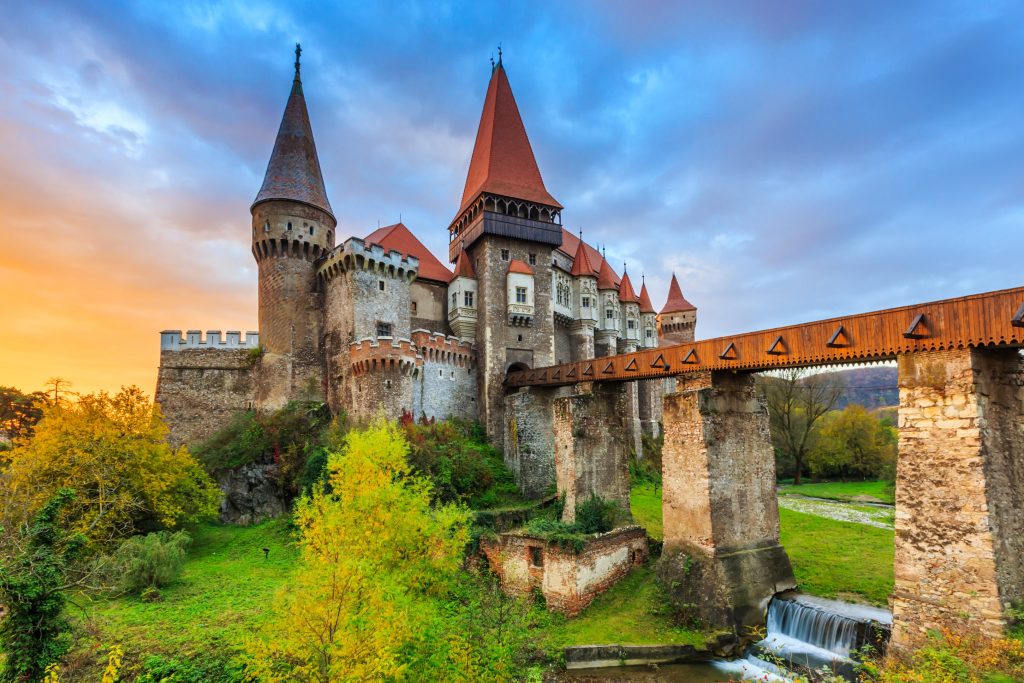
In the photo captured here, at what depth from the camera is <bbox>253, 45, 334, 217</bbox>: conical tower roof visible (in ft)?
91.9

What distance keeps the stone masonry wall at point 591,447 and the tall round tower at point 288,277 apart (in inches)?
598

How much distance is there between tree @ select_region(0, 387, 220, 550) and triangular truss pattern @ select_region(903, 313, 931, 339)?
73.4 ft

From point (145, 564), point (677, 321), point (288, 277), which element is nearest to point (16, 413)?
point (288, 277)

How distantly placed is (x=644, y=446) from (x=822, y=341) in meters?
24.1

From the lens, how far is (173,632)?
497 inches

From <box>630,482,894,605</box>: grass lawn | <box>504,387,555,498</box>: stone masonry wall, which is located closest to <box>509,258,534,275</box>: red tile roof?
<box>504,387,555,498</box>: stone masonry wall

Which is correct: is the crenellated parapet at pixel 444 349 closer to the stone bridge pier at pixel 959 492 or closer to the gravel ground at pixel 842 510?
the gravel ground at pixel 842 510

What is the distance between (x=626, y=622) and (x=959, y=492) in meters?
8.24

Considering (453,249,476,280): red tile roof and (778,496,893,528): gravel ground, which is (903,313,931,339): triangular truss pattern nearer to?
(778,496,893,528): gravel ground

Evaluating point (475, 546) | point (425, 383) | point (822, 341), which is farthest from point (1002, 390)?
point (425, 383)

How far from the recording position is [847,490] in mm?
33938

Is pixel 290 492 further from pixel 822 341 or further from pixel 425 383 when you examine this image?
pixel 822 341

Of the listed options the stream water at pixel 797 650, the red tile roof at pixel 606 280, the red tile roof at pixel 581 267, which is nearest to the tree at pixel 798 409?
the red tile roof at pixel 606 280

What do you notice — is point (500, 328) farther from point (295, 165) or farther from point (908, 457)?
point (908, 457)
